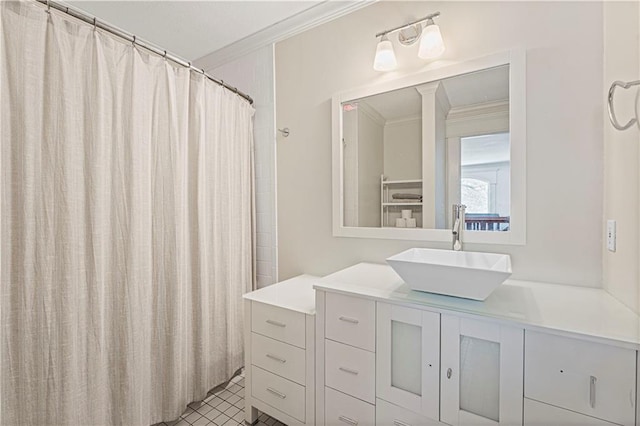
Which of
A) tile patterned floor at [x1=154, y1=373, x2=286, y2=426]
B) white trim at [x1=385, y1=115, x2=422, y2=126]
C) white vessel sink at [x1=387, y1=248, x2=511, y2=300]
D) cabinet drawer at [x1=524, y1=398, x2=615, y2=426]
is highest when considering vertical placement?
white trim at [x1=385, y1=115, x2=422, y2=126]

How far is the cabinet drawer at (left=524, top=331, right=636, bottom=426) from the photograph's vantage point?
0.80 m

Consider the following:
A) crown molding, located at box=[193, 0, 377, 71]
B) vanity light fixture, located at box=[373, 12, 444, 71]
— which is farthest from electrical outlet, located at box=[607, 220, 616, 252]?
crown molding, located at box=[193, 0, 377, 71]

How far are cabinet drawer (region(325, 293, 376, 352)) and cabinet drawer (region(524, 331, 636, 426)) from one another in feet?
1.72

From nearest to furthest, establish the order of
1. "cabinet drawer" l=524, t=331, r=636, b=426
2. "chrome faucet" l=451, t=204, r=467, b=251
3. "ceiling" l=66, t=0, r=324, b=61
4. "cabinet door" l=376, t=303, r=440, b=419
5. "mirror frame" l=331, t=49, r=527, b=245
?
"cabinet drawer" l=524, t=331, r=636, b=426 → "cabinet door" l=376, t=303, r=440, b=419 → "mirror frame" l=331, t=49, r=527, b=245 → "chrome faucet" l=451, t=204, r=467, b=251 → "ceiling" l=66, t=0, r=324, b=61

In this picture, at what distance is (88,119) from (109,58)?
31 cm

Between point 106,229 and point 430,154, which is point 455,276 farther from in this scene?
point 106,229

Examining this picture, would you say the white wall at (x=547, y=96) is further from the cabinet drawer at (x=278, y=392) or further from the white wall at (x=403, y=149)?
the cabinet drawer at (x=278, y=392)

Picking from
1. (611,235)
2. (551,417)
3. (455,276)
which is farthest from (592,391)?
(611,235)

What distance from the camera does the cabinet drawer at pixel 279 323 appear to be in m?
1.40

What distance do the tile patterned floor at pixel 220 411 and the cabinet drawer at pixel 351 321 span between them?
74 cm

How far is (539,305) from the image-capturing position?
105 cm

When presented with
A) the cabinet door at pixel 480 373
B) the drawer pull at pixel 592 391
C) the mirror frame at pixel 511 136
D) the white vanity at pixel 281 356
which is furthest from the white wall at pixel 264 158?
the drawer pull at pixel 592 391

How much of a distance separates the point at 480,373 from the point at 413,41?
1.60m

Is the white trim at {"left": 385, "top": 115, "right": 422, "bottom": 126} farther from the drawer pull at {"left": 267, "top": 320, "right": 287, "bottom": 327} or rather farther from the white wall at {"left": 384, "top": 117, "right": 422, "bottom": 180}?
the drawer pull at {"left": 267, "top": 320, "right": 287, "bottom": 327}
